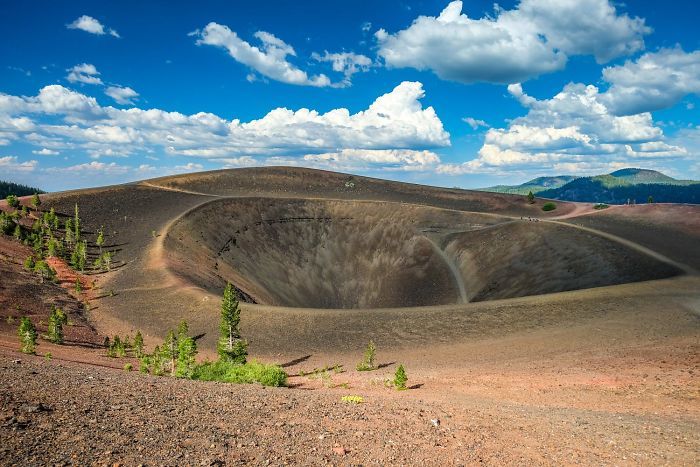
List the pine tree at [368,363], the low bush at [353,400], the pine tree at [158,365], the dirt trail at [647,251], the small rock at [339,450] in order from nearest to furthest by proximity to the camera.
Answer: the small rock at [339,450]
the low bush at [353,400]
the pine tree at [158,365]
the pine tree at [368,363]
the dirt trail at [647,251]

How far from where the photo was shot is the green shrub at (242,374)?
23.3 m

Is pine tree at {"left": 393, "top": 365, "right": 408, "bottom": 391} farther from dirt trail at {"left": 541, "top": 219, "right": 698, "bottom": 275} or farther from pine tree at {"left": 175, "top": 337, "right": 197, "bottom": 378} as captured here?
dirt trail at {"left": 541, "top": 219, "right": 698, "bottom": 275}

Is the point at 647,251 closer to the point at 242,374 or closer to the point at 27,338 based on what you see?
the point at 242,374

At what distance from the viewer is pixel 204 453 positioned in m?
10.6

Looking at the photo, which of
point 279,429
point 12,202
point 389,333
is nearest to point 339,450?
point 279,429

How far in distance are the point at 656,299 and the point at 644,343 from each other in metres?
13.8

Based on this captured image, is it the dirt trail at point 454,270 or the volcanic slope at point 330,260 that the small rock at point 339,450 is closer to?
the volcanic slope at point 330,260

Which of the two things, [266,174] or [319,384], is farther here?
[266,174]

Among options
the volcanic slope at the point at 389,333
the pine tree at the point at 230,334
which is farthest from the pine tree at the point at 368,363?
the pine tree at the point at 230,334

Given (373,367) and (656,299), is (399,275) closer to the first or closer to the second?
(656,299)

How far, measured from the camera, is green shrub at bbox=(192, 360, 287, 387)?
76.5ft

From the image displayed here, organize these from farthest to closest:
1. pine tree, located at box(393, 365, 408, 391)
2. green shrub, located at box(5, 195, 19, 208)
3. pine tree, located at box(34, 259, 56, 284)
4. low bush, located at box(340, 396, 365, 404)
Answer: green shrub, located at box(5, 195, 19, 208) < pine tree, located at box(34, 259, 56, 284) < pine tree, located at box(393, 365, 408, 391) < low bush, located at box(340, 396, 365, 404)

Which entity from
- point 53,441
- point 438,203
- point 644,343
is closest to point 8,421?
point 53,441

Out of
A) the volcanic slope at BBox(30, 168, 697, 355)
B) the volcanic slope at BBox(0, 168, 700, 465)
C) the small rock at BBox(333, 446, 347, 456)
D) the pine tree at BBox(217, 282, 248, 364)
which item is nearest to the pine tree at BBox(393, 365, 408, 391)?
the volcanic slope at BBox(0, 168, 700, 465)
